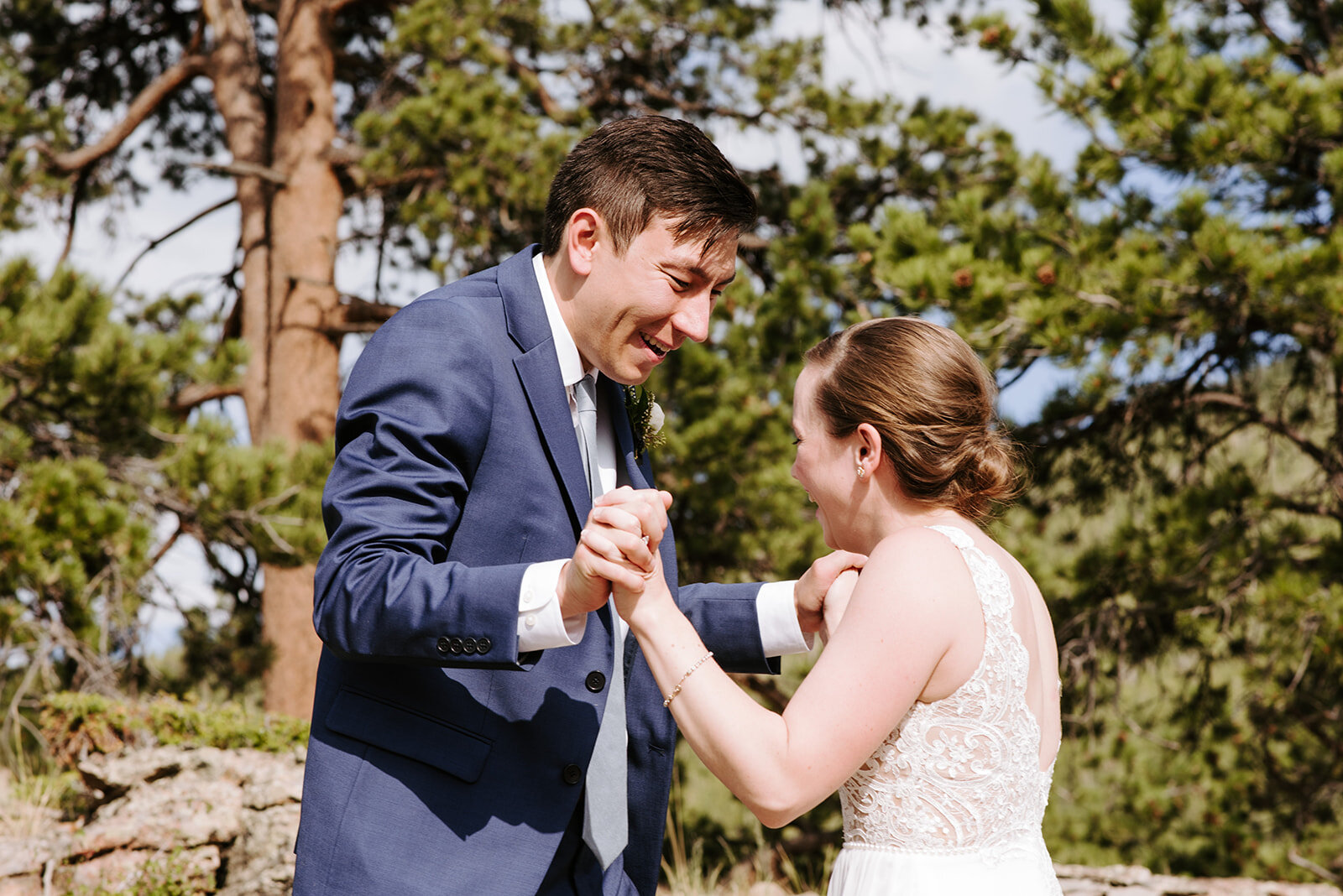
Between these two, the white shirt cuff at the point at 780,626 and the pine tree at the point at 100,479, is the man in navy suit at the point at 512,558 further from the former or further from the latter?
the pine tree at the point at 100,479

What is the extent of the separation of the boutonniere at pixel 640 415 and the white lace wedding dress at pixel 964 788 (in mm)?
783

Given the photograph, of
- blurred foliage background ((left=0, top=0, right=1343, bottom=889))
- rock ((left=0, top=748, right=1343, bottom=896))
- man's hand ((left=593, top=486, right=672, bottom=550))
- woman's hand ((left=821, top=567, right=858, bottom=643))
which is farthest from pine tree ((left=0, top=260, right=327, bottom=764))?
man's hand ((left=593, top=486, right=672, bottom=550))

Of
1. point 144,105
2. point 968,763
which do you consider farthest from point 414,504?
point 144,105

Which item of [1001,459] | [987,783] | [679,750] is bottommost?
[679,750]

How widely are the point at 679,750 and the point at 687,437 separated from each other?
20.6 ft

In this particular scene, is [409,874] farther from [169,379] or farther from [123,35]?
[123,35]

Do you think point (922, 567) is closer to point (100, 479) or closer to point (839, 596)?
point (839, 596)

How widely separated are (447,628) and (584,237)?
1.01 metres

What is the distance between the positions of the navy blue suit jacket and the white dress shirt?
4 centimetres

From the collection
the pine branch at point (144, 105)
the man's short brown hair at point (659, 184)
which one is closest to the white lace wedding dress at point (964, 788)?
the man's short brown hair at point (659, 184)

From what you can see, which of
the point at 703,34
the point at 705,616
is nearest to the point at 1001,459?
the point at 705,616

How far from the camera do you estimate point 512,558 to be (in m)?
2.00

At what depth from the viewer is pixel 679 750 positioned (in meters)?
12.5

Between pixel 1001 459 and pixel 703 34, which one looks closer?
pixel 1001 459
